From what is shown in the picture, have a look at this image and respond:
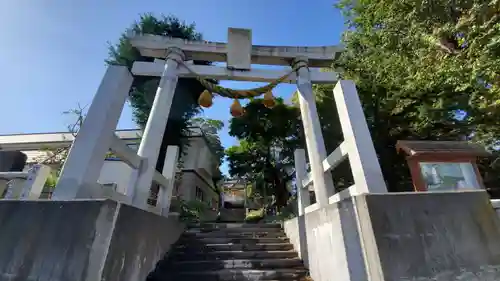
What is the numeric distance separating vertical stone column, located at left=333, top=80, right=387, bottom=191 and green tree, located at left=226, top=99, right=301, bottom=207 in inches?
413

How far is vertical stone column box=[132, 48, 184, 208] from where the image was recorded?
3.87 metres

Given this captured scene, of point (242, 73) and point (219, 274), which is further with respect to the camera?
point (242, 73)

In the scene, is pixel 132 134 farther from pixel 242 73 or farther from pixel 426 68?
pixel 426 68

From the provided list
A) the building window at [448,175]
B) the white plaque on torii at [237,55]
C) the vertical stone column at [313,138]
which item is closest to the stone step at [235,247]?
the vertical stone column at [313,138]

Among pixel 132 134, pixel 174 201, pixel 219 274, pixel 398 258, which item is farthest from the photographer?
pixel 132 134

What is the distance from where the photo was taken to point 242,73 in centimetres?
521

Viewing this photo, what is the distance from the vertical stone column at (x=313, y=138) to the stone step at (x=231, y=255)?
1.50 meters

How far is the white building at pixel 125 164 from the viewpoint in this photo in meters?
13.1

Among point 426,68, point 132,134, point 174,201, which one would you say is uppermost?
point 132,134

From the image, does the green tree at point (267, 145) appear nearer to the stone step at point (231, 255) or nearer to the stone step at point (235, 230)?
the stone step at point (235, 230)

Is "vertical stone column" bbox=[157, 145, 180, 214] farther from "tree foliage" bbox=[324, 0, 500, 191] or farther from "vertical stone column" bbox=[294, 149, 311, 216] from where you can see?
"tree foliage" bbox=[324, 0, 500, 191]

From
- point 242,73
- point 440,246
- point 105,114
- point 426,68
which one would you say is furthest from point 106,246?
point 426,68

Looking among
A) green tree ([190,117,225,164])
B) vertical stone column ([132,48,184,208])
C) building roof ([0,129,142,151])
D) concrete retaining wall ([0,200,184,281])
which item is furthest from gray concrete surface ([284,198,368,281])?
green tree ([190,117,225,164])

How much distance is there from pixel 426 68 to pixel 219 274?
9147mm
